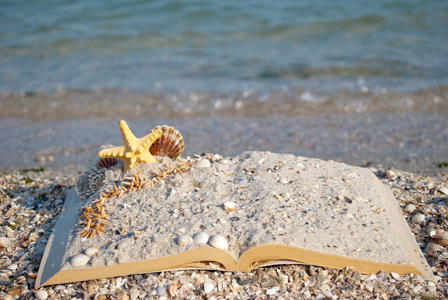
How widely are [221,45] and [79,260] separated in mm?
8389

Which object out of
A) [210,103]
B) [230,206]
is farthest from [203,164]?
[210,103]

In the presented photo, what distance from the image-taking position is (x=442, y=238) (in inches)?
129

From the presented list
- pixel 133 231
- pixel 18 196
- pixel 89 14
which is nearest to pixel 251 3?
pixel 89 14

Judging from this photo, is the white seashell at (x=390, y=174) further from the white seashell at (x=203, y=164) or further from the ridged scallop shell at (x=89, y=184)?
the ridged scallop shell at (x=89, y=184)

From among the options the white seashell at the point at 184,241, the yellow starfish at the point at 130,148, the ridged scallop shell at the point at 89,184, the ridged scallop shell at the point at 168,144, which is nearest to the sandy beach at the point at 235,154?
the white seashell at the point at 184,241

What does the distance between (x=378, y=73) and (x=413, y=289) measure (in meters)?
6.94

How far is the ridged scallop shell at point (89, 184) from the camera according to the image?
366cm

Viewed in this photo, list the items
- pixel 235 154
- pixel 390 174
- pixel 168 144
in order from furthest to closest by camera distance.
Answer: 1. pixel 235 154
2. pixel 390 174
3. pixel 168 144

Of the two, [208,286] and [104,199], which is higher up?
[104,199]

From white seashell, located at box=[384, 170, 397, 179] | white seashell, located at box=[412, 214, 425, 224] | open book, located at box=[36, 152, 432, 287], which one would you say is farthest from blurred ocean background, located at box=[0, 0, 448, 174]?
open book, located at box=[36, 152, 432, 287]

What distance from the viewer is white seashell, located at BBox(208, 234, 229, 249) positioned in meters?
2.90

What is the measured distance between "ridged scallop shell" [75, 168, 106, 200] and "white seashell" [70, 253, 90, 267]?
32.3 inches

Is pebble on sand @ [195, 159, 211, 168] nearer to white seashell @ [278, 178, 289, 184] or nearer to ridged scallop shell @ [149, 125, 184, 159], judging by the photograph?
ridged scallop shell @ [149, 125, 184, 159]

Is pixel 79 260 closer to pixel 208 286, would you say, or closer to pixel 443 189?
pixel 208 286
